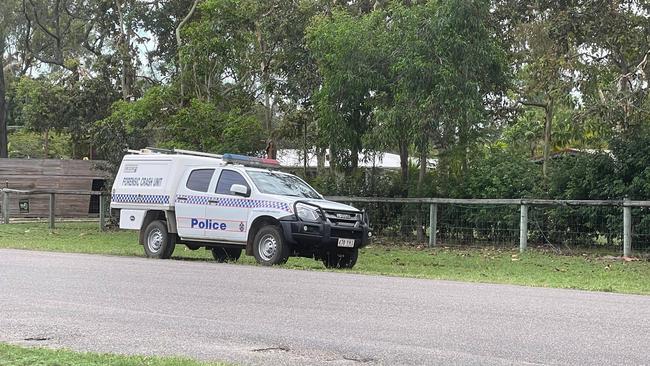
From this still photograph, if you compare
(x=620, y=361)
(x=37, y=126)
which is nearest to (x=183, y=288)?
(x=620, y=361)

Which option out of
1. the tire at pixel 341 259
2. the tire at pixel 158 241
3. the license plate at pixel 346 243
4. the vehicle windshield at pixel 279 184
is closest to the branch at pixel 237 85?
the tire at pixel 158 241

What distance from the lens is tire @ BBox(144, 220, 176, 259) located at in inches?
674

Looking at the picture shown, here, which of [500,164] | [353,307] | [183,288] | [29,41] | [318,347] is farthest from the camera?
[29,41]

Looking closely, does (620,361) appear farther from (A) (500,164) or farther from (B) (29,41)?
(B) (29,41)

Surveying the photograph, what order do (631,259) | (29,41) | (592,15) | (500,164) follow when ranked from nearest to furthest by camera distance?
(631,259) < (592,15) < (500,164) < (29,41)

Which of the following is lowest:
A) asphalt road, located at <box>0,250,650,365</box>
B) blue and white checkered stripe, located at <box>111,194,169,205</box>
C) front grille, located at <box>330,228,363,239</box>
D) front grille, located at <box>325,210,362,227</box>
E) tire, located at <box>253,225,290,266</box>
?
asphalt road, located at <box>0,250,650,365</box>

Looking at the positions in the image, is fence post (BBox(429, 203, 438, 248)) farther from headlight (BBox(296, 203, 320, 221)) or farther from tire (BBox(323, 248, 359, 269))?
headlight (BBox(296, 203, 320, 221))

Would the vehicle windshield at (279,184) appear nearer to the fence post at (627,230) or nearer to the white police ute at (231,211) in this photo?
the white police ute at (231,211)

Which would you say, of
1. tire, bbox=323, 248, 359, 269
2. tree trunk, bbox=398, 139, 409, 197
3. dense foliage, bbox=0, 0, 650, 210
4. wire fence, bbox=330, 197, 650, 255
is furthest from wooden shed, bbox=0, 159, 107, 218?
tire, bbox=323, 248, 359, 269

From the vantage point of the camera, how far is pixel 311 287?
11781mm

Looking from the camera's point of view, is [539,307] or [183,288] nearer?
[539,307]

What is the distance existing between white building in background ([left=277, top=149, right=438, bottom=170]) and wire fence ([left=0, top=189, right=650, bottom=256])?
1559 mm

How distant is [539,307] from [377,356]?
3.66m

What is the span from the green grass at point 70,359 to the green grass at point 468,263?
8.14m
